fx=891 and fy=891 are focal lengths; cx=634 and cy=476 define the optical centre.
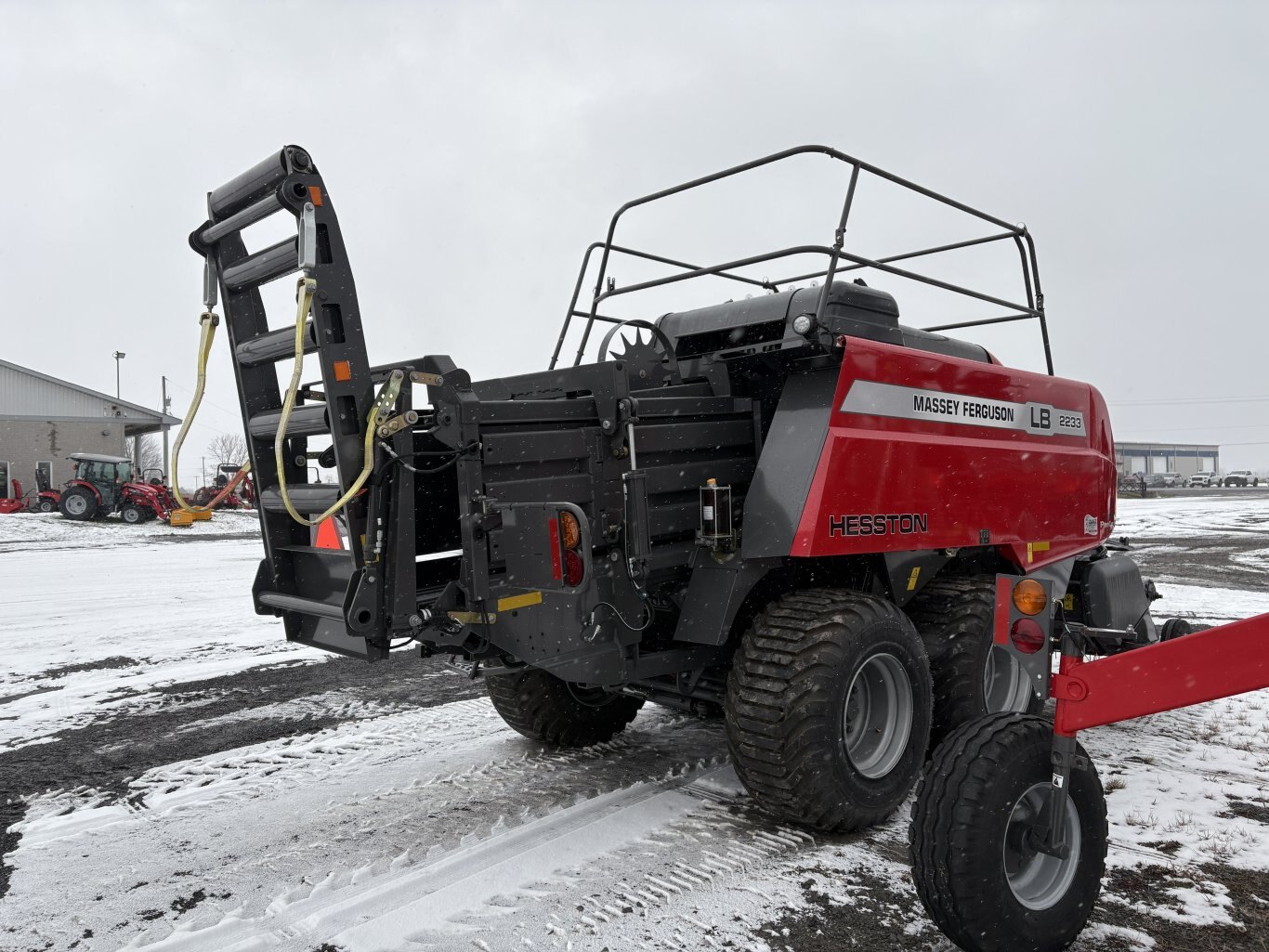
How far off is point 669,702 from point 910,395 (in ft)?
5.78

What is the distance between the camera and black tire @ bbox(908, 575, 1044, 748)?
13.9ft

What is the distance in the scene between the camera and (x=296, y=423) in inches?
131

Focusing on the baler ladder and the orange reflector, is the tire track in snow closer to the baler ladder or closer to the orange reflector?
the baler ladder

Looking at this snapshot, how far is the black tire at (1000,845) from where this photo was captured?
242cm

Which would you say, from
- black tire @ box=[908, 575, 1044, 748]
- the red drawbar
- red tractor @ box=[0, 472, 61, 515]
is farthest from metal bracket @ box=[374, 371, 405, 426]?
red tractor @ box=[0, 472, 61, 515]

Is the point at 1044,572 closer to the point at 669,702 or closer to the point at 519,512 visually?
the point at 669,702

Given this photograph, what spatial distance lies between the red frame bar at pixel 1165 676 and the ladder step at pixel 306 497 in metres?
2.41

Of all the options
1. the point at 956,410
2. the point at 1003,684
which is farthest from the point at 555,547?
the point at 1003,684

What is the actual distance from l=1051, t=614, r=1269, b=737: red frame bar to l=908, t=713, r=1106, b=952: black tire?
0.64 feet

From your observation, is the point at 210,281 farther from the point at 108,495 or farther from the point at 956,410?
the point at 108,495

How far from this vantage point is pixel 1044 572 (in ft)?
16.3

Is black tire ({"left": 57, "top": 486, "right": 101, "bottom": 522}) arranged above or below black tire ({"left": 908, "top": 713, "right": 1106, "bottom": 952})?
above

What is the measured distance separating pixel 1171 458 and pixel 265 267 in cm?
10770

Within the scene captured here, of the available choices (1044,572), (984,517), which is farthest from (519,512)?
(1044,572)
